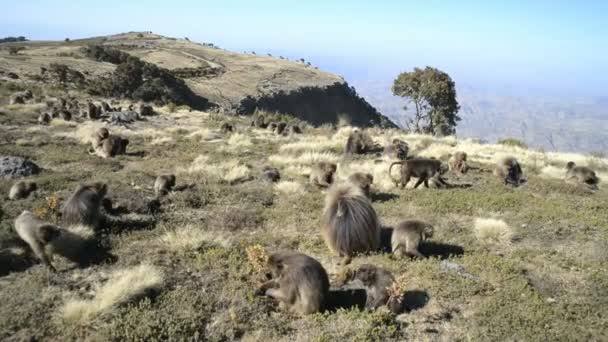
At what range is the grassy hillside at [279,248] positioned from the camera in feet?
20.3

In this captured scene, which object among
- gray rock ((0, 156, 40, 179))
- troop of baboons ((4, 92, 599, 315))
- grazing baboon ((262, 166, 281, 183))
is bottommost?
gray rock ((0, 156, 40, 179))

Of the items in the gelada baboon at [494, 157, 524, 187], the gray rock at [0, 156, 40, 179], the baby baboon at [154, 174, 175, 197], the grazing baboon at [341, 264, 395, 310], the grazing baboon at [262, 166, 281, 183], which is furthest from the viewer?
the gelada baboon at [494, 157, 524, 187]

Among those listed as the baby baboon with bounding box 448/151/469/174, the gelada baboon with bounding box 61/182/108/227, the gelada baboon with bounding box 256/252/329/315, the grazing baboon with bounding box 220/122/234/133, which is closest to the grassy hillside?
the gelada baboon with bounding box 256/252/329/315

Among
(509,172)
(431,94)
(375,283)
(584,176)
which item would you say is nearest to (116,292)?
(375,283)

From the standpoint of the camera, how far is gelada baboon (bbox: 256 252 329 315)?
643 centimetres

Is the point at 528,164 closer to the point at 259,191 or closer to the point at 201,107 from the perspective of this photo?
the point at 259,191

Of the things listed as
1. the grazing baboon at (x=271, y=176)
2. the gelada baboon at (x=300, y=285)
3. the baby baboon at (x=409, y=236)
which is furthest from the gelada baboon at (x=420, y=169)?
the gelada baboon at (x=300, y=285)

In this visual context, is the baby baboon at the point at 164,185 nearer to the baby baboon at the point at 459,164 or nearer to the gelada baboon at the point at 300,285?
the gelada baboon at the point at 300,285

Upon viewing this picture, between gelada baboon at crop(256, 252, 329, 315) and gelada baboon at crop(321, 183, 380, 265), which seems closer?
gelada baboon at crop(256, 252, 329, 315)

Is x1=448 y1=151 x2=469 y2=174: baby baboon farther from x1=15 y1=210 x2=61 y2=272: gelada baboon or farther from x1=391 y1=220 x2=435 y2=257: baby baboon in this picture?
x1=15 y1=210 x2=61 y2=272: gelada baboon

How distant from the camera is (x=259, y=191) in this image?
493 inches

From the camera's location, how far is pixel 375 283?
6809mm

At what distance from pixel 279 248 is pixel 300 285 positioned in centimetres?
244

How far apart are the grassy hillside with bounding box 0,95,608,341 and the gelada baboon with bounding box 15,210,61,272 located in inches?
8.3
